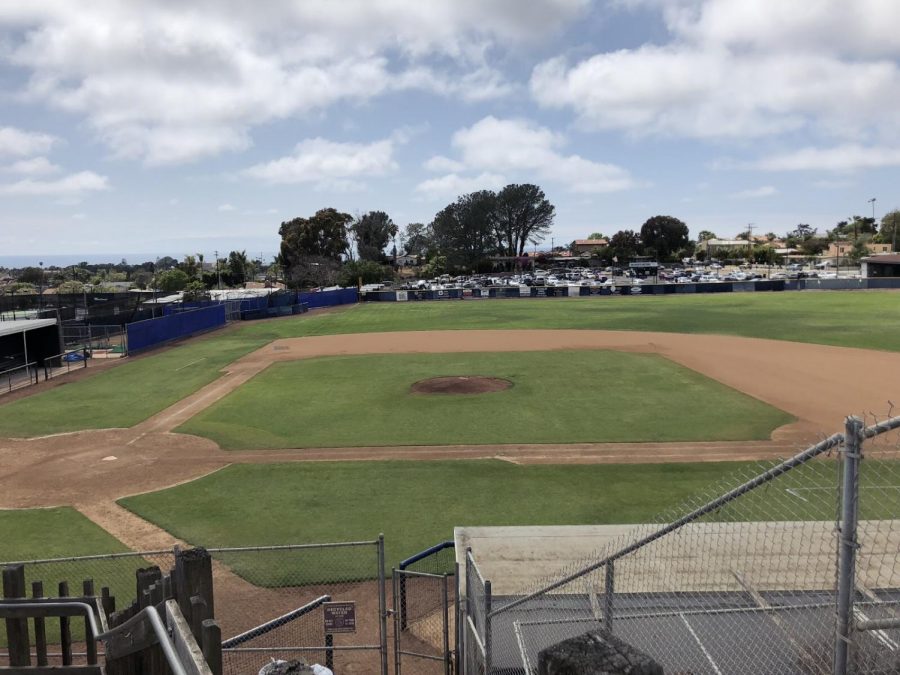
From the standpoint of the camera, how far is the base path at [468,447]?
19203 millimetres

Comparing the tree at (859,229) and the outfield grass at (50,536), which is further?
the tree at (859,229)

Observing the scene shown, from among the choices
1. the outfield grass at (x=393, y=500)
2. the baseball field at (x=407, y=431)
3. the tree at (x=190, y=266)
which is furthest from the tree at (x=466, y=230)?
the outfield grass at (x=393, y=500)

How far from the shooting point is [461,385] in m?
29.9

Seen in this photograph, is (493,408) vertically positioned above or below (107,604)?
below

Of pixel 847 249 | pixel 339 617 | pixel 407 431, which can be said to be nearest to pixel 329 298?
pixel 407 431

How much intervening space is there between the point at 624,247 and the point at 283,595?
163395mm

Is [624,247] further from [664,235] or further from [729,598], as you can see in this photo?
[729,598]

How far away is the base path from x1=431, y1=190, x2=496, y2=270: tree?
108 meters

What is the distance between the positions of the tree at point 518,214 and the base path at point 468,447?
4501 inches

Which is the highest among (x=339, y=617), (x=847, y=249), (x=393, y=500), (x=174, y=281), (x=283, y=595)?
(x=847, y=249)

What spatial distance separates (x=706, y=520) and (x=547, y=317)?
144ft

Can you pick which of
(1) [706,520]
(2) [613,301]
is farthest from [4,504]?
(2) [613,301]

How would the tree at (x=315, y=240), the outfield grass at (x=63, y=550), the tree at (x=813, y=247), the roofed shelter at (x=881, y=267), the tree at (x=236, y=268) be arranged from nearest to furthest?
the outfield grass at (x=63, y=550)
the roofed shelter at (x=881, y=267)
the tree at (x=315, y=240)
the tree at (x=236, y=268)
the tree at (x=813, y=247)

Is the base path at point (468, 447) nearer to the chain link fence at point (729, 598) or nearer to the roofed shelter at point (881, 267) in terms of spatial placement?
the chain link fence at point (729, 598)
